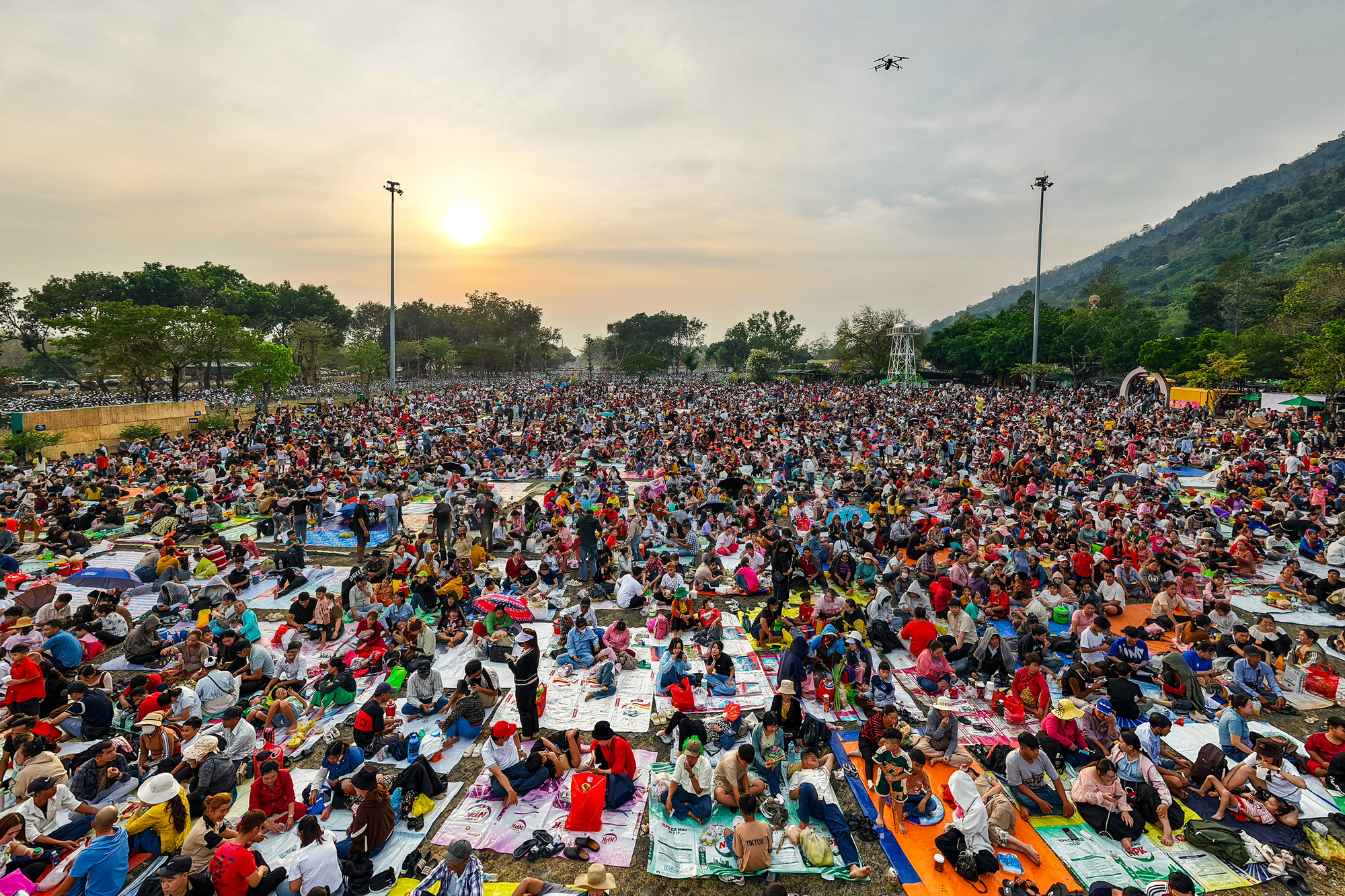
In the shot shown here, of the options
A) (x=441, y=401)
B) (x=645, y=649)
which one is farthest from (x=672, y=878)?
(x=441, y=401)

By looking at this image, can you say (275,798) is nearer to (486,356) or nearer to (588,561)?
(588,561)

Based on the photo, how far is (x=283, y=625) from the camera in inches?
341

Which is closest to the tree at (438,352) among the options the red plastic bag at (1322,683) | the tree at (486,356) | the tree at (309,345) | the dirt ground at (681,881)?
the tree at (486,356)

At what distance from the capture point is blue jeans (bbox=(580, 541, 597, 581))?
11.0 meters

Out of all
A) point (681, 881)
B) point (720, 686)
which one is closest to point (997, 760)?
point (720, 686)

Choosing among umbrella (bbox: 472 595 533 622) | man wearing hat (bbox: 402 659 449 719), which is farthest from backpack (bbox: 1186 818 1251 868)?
umbrella (bbox: 472 595 533 622)

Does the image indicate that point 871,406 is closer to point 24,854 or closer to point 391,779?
point 391,779

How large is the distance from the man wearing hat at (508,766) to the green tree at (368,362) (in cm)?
4979

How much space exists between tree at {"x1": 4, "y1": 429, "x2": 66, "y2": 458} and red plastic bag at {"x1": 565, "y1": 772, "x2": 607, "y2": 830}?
26.2m

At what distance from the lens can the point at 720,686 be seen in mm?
7301

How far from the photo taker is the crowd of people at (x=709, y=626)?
5164 millimetres

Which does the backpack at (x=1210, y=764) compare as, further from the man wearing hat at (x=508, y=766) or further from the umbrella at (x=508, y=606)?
the umbrella at (x=508, y=606)

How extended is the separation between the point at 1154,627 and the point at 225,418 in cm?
3735

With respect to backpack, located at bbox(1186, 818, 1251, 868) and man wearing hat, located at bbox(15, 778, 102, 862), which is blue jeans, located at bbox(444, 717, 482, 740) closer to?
man wearing hat, located at bbox(15, 778, 102, 862)
